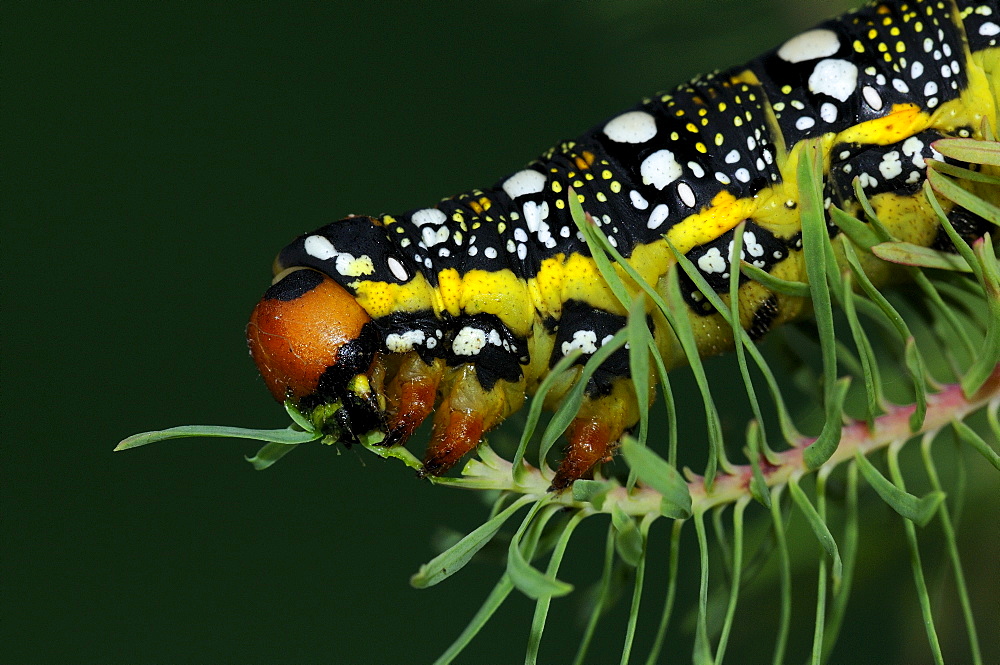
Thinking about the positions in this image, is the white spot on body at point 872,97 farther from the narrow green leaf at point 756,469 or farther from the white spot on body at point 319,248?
the white spot on body at point 319,248

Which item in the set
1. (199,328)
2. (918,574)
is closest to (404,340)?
(918,574)

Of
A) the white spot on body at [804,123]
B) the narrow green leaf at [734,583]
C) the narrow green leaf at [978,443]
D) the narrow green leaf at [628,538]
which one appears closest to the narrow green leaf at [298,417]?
the narrow green leaf at [628,538]

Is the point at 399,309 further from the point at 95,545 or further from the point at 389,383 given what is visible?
the point at 95,545

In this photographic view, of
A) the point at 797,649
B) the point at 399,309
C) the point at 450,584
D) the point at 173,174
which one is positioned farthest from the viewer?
the point at 450,584

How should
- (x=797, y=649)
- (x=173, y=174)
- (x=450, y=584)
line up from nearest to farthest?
(x=797, y=649)
(x=173, y=174)
(x=450, y=584)

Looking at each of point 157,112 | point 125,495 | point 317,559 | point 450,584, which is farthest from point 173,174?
point 450,584

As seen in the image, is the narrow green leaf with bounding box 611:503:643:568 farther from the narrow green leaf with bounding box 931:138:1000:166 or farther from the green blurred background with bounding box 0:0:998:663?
the green blurred background with bounding box 0:0:998:663
